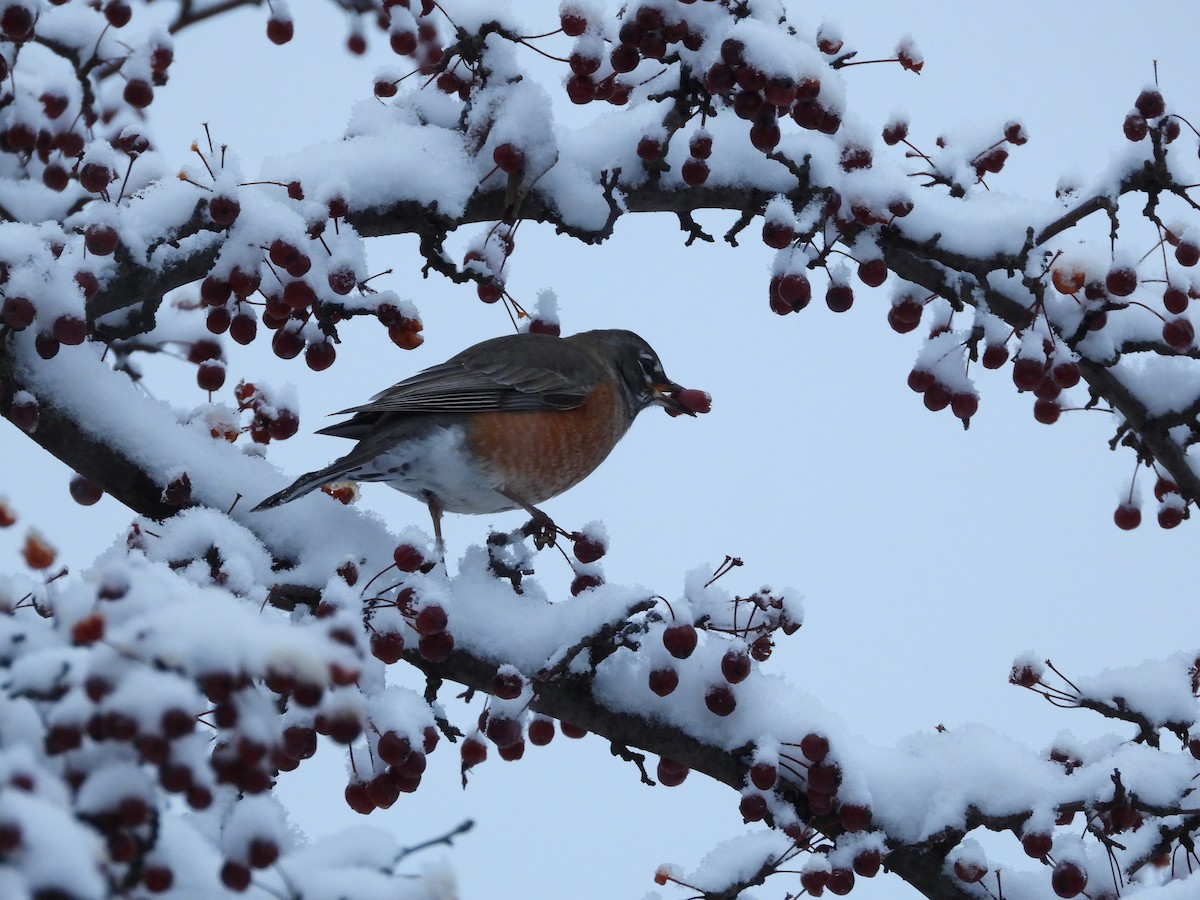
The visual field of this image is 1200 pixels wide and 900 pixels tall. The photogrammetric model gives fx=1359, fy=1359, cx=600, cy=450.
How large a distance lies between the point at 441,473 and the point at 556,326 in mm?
697

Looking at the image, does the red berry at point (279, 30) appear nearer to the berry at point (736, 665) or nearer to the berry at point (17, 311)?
the berry at point (17, 311)

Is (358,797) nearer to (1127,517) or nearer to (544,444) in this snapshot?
(544,444)

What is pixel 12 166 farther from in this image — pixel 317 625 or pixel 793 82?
pixel 317 625

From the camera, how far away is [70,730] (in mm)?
1271

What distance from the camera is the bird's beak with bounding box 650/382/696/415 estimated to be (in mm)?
4723

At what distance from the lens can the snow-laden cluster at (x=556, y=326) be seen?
2.52 metres

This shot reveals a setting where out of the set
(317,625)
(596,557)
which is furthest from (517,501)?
(317,625)

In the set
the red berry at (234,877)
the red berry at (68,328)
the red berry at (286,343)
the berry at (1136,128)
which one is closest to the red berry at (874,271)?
the berry at (1136,128)

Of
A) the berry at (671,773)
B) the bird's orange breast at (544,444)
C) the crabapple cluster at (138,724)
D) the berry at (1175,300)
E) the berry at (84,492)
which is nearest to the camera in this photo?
the crabapple cluster at (138,724)

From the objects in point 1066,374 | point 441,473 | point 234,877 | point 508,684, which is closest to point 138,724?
point 234,877

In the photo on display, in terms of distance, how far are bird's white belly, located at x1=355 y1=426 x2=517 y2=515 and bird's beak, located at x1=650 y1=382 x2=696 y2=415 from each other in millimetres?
982

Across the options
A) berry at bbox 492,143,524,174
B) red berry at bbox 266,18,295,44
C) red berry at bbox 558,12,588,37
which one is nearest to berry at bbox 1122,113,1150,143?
red berry at bbox 558,12,588,37

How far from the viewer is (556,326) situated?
3254 millimetres

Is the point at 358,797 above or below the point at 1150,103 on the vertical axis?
below
